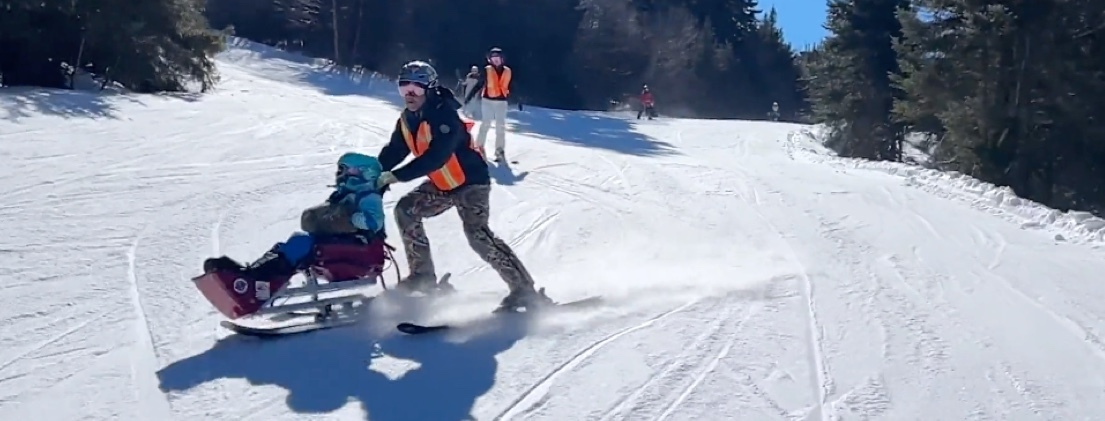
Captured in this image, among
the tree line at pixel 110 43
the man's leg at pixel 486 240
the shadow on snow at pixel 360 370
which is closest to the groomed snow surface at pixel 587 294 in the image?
the shadow on snow at pixel 360 370

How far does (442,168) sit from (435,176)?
0.11 metres

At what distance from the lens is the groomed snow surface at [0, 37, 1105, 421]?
5.72 meters

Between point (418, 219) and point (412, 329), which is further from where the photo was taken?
point (418, 219)

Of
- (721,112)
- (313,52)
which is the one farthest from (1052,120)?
(721,112)

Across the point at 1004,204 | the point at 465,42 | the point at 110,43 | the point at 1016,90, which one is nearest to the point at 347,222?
the point at 1004,204

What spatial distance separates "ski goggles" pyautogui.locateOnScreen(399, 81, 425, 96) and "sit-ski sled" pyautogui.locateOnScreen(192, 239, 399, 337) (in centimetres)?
102

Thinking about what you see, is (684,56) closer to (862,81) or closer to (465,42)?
(465,42)

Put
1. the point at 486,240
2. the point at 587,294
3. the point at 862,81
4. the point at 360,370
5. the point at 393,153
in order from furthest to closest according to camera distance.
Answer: the point at 862,81 < the point at 587,294 < the point at 486,240 < the point at 393,153 < the point at 360,370

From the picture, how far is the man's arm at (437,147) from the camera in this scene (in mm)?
6711

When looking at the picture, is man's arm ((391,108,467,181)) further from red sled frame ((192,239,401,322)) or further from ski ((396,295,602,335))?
ski ((396,295,602,335))

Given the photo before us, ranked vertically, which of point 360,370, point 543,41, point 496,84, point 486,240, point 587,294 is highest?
point 543,41

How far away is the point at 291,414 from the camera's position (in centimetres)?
528

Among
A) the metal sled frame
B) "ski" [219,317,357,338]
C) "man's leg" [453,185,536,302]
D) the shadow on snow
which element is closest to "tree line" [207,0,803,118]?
"man's leg" [453,185,536,302]

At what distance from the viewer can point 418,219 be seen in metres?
7.40
